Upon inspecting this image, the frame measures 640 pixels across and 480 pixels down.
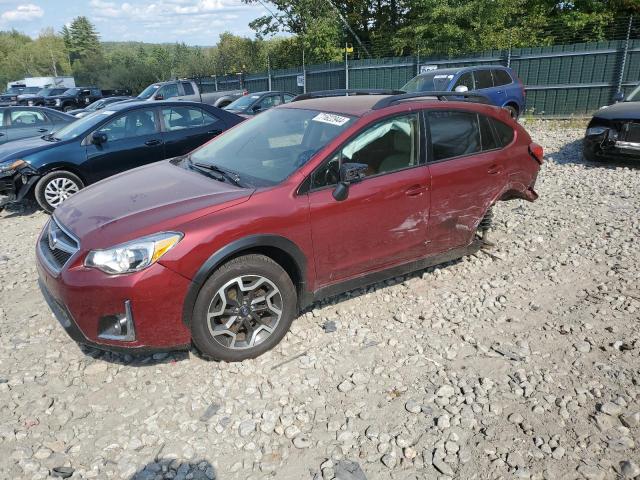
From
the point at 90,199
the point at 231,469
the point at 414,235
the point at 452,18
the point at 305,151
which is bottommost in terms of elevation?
the point at 231,469

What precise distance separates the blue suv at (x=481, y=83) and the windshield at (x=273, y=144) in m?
8.32

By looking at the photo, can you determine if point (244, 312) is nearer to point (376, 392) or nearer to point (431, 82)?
point (376, 392)

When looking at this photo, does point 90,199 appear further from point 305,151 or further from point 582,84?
point 582,84

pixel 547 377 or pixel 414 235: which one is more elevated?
pixel 414 235

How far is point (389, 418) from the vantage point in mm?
2924

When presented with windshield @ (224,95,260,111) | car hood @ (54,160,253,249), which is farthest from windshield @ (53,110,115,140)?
windshield @ (224,95,260,111)

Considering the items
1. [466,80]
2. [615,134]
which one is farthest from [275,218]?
[466,80]

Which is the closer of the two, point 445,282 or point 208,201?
point 208,201

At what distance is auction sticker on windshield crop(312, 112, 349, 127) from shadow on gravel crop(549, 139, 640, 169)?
258 inches

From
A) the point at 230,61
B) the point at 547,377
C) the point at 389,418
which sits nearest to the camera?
the point at 389,418

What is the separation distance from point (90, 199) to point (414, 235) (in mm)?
2593

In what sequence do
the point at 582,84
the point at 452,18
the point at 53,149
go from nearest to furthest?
1. the point at 53,149
2. the point at 582,84
3. the point at 452,18

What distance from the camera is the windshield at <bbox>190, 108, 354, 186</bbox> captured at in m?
3.69

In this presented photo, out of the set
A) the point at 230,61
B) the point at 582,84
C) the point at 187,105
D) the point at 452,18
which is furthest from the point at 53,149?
the point at 230,61
